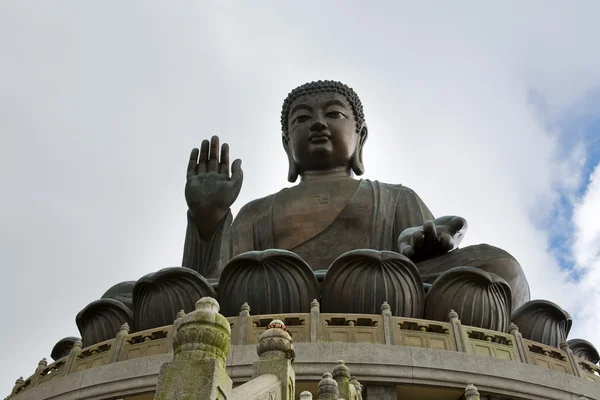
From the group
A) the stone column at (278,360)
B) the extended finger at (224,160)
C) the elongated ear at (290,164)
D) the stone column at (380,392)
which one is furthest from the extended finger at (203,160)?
the stone column at (278,360)

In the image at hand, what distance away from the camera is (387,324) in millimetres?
8031

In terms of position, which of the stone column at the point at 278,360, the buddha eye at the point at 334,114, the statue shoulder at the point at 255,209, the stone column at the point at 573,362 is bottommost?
the stone column at the point at 278,360

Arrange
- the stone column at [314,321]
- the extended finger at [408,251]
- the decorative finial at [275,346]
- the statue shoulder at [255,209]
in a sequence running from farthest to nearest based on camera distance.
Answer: the statue shoulder at [255,209] < the extended finger at [408,251] < the stone column at [314,321] < the decorative finial at [275,346]

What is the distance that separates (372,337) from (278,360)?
11.9 feet

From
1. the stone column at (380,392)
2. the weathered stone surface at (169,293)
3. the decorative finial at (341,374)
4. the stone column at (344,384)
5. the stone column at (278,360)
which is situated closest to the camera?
the stone column at (278,360)

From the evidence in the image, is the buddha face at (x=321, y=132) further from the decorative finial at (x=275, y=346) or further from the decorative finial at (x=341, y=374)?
the decorative finial at (x=275, y=346)

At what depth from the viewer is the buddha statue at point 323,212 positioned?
1046cm

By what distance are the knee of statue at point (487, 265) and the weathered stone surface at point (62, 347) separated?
4.98 meters

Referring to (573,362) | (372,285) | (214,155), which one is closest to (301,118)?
(214,155)

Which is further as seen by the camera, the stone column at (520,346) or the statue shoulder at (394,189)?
the statue shoulder at (394,189)

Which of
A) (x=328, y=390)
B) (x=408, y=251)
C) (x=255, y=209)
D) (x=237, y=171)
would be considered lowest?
(x=328, y=390)

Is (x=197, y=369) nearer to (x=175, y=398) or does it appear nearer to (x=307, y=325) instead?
(x=175, y=398)

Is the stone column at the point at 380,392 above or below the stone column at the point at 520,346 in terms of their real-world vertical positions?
below

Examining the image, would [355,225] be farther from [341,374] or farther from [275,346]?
[275,346]
